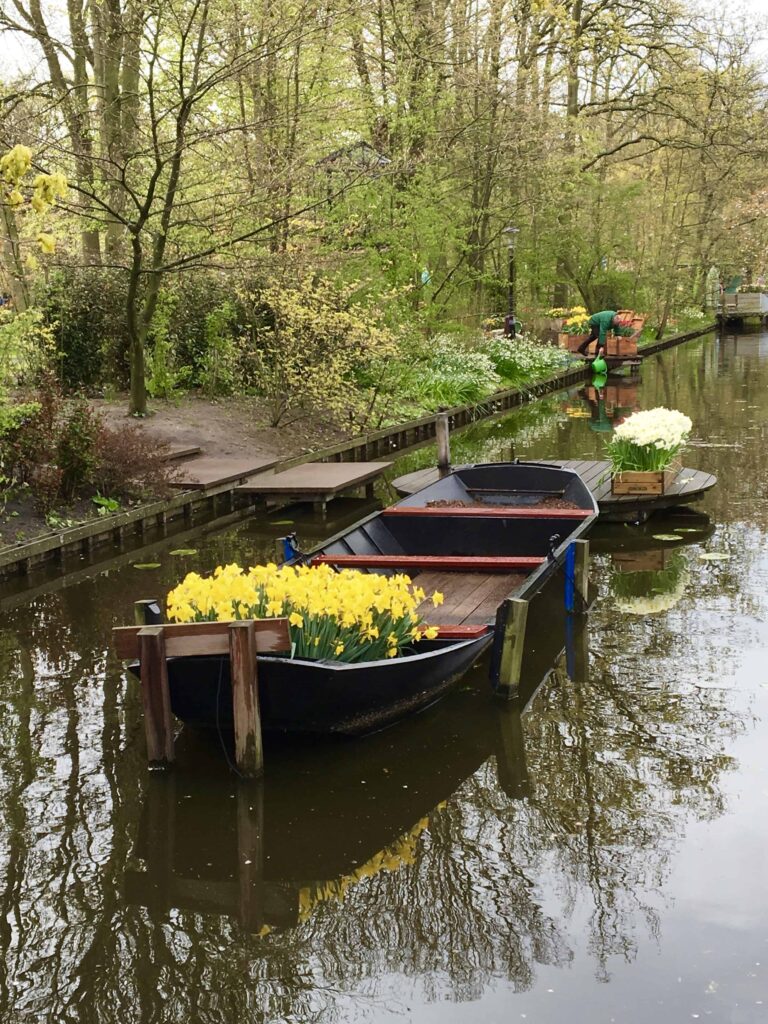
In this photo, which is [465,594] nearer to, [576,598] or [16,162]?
[576,598]

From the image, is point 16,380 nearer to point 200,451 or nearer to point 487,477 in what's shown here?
point 200,451

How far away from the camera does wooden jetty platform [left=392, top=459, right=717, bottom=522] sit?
11.7m

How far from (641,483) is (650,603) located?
2777 mm

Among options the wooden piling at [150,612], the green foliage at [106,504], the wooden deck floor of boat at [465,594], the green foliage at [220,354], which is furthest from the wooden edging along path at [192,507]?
the wooden piling at [150,612]

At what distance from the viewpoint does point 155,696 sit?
19.4 ft

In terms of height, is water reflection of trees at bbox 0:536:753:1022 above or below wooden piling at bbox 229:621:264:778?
below

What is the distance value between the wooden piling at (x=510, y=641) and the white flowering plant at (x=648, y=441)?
5.39 meters

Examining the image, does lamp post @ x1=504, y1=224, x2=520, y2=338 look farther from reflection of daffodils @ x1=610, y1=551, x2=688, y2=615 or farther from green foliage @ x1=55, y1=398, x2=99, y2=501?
reflection of daffodils @ x1=610, y1=551, x2=688, y2=615

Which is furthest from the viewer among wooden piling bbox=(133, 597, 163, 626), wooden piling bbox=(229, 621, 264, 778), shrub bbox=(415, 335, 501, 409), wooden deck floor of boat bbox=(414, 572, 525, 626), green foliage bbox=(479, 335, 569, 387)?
green foliage bbox=(479, 335, 569, 387)

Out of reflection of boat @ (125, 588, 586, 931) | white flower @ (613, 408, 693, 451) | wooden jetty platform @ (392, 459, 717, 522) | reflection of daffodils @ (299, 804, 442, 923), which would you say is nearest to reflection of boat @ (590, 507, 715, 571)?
wooden jetty platform @ (392, 459, 717, 522)

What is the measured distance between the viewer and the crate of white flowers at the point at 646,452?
11.7 meters

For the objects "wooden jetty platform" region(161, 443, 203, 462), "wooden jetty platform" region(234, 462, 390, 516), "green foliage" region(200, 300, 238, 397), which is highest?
"green foliage" region(200, 300, 238, 397)

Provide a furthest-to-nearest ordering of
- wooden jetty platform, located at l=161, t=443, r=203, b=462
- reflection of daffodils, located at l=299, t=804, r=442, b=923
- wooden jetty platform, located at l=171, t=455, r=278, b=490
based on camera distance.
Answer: wooden jetty platform, located at l=161, t=443, r=203, b=462 < wooden jetty platform, located at l=171, t=455, r=278, b=490 < reflection of daffodils, located at l=299, t=804, r=442, b=923

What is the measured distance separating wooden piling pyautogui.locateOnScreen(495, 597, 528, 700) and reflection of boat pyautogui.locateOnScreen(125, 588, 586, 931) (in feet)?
0.46
